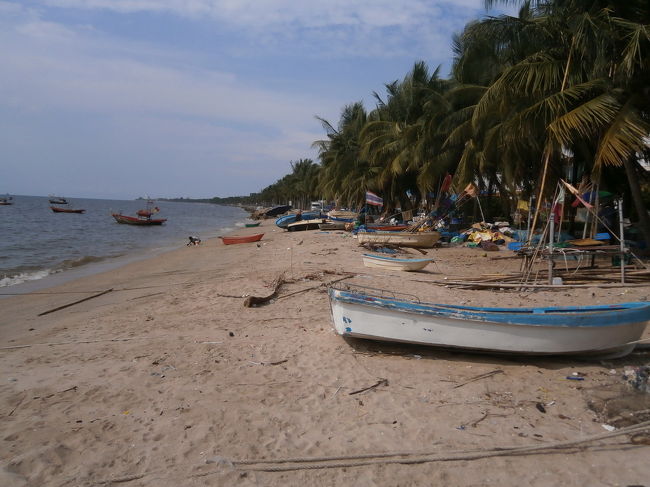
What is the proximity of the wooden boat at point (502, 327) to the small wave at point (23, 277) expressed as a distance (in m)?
13.6

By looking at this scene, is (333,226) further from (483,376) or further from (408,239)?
(483,376)

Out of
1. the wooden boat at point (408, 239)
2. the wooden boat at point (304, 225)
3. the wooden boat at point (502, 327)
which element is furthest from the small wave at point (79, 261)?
the wooden boat at point (502, 327)

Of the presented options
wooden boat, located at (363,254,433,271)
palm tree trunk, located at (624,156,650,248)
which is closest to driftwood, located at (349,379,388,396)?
wooden boat, located at (363,254,433,271)

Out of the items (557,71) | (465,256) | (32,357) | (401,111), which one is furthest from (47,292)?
(401,111)

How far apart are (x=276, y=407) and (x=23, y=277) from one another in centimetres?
1488

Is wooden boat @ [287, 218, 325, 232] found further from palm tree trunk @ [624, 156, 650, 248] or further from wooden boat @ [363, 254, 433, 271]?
palm tree trunk @ [624, 156, 650, 248]

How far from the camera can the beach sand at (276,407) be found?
392cm

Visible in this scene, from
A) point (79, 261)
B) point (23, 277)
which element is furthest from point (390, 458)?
point (79, 261)

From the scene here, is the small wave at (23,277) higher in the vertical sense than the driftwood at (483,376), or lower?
lower

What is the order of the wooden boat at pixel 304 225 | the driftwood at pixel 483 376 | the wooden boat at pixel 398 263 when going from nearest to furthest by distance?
1. the driftwood at pixel 483 376
2. the wooden boat at pixel 398 263
3. the wooden boat at pixel 304 225

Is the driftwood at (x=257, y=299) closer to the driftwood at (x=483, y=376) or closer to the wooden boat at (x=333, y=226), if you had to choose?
the driftwood at (x=483, y=376)

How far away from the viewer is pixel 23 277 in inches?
632

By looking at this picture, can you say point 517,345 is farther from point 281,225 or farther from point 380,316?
point 281,225

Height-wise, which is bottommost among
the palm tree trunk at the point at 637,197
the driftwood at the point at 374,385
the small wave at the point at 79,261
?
the small wave at the point at 79,261
